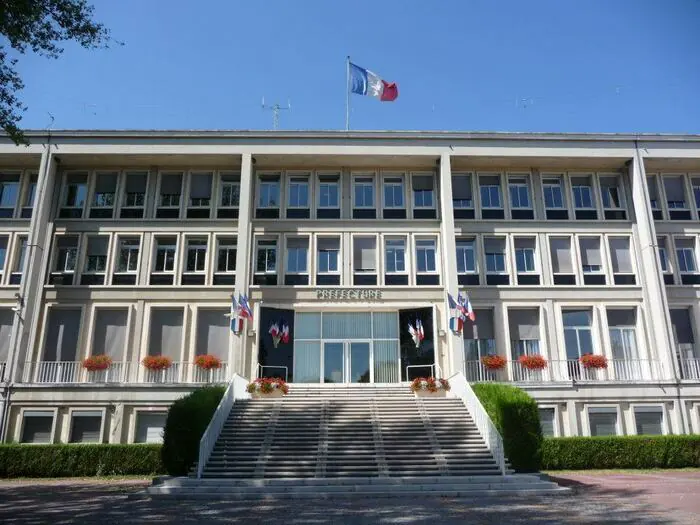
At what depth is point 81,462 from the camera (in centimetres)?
1797

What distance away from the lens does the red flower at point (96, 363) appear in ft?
69.4

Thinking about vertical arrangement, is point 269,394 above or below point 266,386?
below

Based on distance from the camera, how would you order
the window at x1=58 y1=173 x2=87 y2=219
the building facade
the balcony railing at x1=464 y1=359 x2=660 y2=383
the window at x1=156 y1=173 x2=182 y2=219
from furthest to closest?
the window at x1=156 y1=173 x2=182 y2=219 → the window at x1=58 y1=173 x2=87 y2=219 → the balcony railing at x1=464 y1=359 x2=660 y2=383 → the building facade

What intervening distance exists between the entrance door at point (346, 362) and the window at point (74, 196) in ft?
38.0

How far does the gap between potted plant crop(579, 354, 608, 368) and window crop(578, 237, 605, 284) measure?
327 centimetres

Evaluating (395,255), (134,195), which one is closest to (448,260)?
(395,255)

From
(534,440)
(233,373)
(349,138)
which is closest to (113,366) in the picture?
Answer: (233,373)

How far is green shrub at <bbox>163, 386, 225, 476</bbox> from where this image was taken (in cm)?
1564

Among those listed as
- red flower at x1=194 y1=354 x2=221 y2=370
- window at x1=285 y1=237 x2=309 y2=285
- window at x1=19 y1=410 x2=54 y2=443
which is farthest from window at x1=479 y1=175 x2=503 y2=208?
window at x1=19 y1=410 x2=54 y2=443

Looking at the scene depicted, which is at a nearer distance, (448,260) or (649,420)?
(649,420)

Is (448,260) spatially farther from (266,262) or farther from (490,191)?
(266,262)

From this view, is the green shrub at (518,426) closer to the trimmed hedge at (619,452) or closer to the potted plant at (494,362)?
the trimmed hedge at (619,452)

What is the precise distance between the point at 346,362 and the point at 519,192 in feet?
33.8

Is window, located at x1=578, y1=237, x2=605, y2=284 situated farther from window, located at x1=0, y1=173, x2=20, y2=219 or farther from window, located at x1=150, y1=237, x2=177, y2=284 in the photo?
window, located at x1=0, y1=173, x2=20, y2=219
